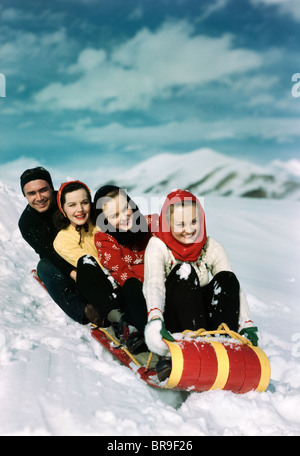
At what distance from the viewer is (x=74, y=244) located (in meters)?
3.25

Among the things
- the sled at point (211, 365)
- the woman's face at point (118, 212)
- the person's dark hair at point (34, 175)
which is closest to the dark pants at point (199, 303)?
the sled at point (211, 365)

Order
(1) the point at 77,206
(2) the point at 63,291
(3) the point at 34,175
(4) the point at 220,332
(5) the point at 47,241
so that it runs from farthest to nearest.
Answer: (3) the point at 34,175 < (5) the point at 47,241 < (2) the point at 63,291 < (1) the point at 77,206 < (4) the point at 220,332

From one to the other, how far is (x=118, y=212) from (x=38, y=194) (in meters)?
1.03

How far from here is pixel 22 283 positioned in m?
4.13

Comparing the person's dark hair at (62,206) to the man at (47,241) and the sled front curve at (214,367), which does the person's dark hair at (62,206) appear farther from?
the sled front curve at (214,367)

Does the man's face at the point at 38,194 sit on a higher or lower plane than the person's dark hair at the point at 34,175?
lower

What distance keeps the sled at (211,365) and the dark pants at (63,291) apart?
2.76ft

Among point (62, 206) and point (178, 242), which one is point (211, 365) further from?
point (62, 206)

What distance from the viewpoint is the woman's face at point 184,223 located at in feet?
8.78

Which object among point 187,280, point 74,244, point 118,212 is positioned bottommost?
point 187,280

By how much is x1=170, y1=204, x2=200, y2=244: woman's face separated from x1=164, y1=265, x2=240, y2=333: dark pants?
0.19 m

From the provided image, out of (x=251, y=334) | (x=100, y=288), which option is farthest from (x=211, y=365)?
(x=100, y=288)

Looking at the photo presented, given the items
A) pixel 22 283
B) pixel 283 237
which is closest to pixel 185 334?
pixel 22 283
